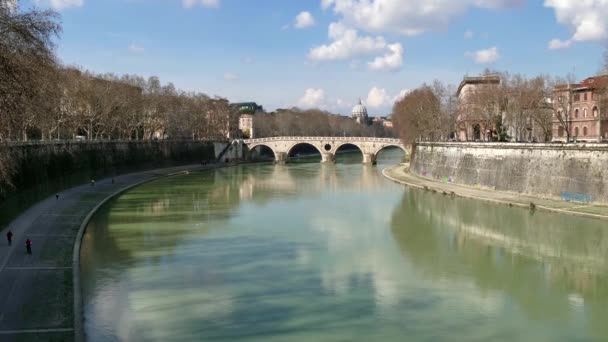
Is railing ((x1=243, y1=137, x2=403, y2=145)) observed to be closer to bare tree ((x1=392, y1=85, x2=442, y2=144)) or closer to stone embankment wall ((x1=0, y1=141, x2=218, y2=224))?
bare tree ((x1=392, y1=85, x2=442, y2=144))

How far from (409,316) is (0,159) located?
1090 centimetres

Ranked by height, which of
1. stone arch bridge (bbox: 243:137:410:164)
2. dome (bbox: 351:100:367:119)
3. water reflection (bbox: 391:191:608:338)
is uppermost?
dome (bbox: 351:100:367:119)

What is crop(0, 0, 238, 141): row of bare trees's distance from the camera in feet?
45.9

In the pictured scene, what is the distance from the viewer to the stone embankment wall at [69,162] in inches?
965

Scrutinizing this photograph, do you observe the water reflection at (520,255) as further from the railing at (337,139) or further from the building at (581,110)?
the railing at (337,139)

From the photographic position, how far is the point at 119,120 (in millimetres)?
51312

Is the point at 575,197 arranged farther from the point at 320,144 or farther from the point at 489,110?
the point at 320,144

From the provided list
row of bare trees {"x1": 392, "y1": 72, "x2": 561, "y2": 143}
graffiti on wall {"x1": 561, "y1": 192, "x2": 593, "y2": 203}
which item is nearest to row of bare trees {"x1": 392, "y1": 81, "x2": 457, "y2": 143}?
row of bare trees {"x1": 392, "y1": 72, "x2": 561, "y2": 143}

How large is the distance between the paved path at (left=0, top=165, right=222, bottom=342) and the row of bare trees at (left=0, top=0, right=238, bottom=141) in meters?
3.64

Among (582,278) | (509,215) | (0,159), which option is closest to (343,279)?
(582,278)

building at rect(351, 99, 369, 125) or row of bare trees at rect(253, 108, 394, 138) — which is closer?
row of bare trees at rect(253, 108, 394, 138)

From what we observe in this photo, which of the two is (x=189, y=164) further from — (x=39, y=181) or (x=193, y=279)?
(x=193, y=279)

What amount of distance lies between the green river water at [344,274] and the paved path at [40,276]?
75 cm

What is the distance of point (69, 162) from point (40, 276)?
24.1 meters
